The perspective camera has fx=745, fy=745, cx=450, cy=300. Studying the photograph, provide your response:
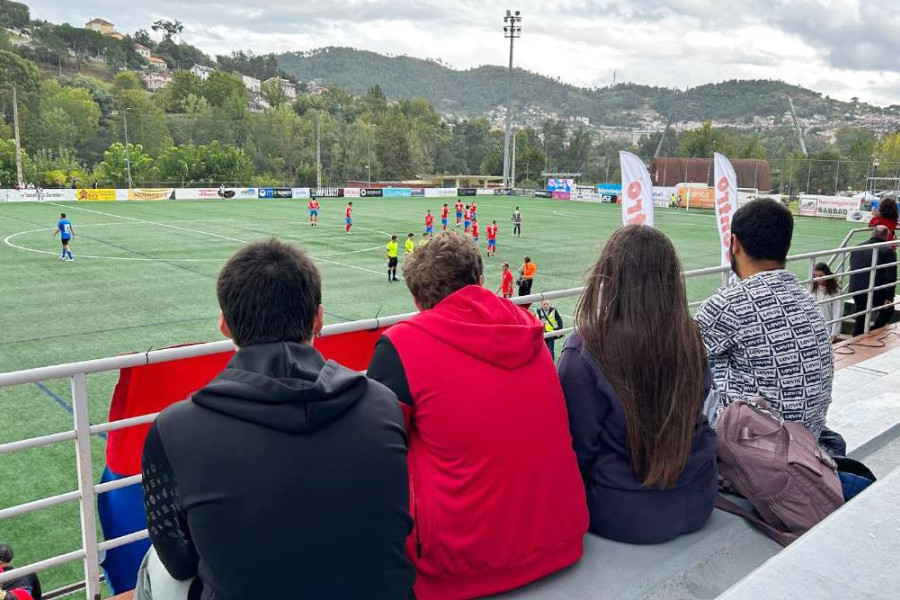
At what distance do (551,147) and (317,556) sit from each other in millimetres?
130560

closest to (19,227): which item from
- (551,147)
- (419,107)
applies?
(551,147)

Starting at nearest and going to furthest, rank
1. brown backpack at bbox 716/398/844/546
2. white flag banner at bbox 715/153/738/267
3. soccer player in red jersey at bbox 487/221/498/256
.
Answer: brown backpack at bbox 716/398/844/546 → white flag banner at bbox 715/153/738/267 → soccer player in red jersey at bbox 487/221/498/256

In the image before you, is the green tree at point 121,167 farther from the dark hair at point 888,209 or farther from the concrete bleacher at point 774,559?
the concrete bleacher at point 774,559

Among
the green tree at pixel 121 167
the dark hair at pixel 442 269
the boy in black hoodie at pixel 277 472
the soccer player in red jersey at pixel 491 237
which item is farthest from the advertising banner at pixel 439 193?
the boy in black hoodie at pixel 277 472

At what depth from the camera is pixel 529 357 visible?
93.4 inches

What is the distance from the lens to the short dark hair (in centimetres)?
333

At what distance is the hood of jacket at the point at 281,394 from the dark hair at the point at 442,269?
0.87 m

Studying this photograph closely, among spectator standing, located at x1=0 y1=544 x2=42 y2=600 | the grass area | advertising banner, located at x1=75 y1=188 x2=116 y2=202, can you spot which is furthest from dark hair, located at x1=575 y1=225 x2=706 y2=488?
advertising banner, located at x1=75 y1=188 x2=116 y2=202

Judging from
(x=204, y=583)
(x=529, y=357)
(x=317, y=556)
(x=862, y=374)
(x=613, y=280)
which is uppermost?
(x=613, y=280)

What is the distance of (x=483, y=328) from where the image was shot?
2.29 m

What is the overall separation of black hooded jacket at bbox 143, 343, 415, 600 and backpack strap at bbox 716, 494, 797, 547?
1755 mm

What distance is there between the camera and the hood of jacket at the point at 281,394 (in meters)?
1.65

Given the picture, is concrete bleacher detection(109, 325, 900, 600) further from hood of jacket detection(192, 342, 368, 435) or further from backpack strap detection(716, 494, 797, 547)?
hood of jacket detection(192, 342, 368, 435)

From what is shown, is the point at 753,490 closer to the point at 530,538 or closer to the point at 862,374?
the point at 530,538
